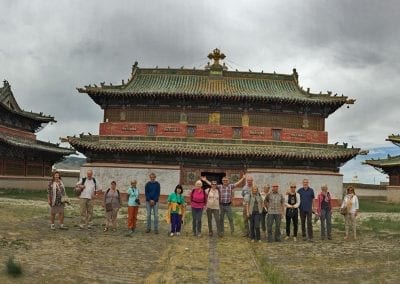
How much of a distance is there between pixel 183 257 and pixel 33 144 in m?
32.0

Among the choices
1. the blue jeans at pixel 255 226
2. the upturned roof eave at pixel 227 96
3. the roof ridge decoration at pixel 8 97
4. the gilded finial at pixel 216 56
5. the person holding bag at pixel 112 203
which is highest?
the gilded finial at pixel 216 56

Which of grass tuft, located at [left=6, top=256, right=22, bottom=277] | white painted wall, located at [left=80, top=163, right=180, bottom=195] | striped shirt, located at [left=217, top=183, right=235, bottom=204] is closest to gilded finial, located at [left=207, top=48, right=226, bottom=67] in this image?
white painted wall, located at [left=80, top=163, right=180, bottom=195]

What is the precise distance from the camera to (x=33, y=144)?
3956 cm

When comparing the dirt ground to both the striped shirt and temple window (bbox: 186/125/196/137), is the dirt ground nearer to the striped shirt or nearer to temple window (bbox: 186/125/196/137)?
the striped shirt

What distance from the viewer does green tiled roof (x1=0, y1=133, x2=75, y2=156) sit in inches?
1355

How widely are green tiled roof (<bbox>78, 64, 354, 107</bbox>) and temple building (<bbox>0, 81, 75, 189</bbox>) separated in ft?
29.8

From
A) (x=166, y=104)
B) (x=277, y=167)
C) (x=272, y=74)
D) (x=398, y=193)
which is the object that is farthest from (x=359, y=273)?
(x=398, y=193)

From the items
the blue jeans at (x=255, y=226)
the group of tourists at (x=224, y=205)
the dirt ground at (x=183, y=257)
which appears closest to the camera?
the dirt ground at (x=183, y=257)

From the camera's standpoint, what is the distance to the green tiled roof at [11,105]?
37125 mm

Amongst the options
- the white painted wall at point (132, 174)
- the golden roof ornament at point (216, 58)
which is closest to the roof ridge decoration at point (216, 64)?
the golden roof ornament at point (216, 58)

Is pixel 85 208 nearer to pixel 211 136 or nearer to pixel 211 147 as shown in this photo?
pixel 211 147

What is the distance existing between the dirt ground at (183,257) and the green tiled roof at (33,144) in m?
20.8

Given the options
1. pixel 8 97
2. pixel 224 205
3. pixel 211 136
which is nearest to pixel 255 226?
pixel 224 205

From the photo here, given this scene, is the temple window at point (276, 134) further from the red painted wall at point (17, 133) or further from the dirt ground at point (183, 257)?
the red painted wall at point (17, 133)
